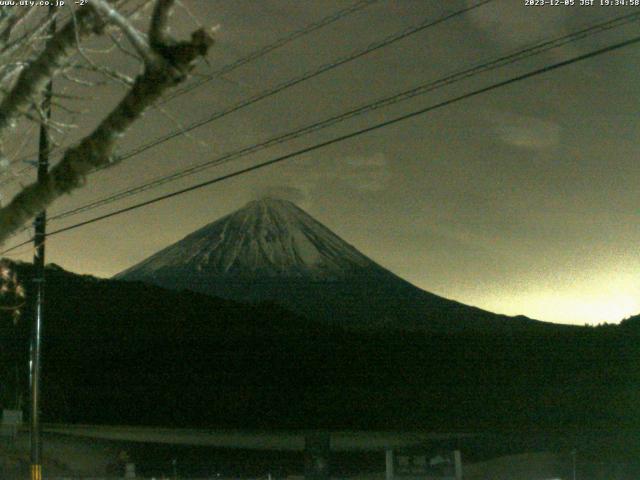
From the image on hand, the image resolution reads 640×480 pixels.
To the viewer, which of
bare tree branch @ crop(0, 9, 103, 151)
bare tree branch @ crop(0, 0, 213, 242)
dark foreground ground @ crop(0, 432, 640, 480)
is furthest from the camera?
dark foreground ground @ crop(0, 432, 640, 480)

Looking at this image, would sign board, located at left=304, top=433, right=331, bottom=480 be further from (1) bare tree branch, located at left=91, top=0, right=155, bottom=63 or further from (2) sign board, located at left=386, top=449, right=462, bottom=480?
(1) bare tree branch, located at left=91, top=0, right=155, bottom=63

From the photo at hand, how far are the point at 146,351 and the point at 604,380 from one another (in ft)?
180

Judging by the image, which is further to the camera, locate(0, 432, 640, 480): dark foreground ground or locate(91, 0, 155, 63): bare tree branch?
locate(0, 432, 640, 480): dark foreground ground

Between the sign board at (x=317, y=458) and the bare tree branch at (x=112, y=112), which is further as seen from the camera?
the sign board at (x=317, y=458)

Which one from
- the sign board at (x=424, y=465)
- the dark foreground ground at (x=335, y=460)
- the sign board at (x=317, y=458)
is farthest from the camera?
the dark foreground ground at (x=335, y=460)

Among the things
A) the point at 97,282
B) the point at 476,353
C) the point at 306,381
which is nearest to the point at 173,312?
the point at 97,282

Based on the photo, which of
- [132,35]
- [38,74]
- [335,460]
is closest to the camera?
[132,35]

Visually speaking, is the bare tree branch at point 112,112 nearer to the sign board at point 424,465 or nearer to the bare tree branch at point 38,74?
the bare tree branch at point 38,74

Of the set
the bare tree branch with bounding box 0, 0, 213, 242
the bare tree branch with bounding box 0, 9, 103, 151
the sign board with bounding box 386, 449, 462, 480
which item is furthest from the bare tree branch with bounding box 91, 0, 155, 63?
the sign board with bounding box 386, 449, 462, 480

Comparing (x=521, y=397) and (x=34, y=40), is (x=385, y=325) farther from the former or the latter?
(x=34, y=40)

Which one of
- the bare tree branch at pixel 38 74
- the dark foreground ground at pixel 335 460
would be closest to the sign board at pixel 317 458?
the dark foreground ground at pixel 335 460

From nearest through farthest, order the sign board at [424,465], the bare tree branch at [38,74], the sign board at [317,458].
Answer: the bare tree branch at [38,74], the sign board at [424,465], the sign board at [317,458]

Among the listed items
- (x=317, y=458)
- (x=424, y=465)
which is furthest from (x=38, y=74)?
(x=424, y=465)

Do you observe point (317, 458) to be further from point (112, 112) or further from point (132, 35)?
point (132, 35)
